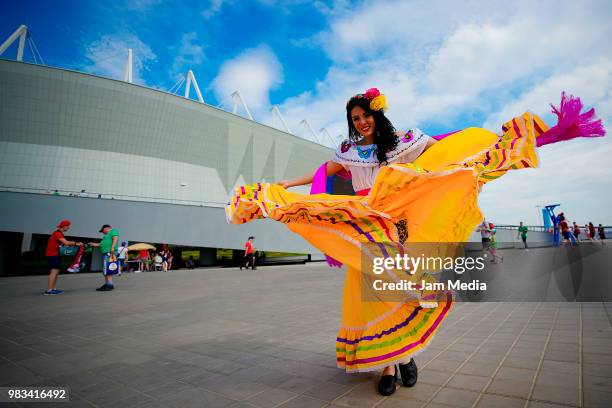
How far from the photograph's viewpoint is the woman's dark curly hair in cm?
274

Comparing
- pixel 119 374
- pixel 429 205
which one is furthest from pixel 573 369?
pixel 119 374

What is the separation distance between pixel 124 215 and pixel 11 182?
15.2 meters

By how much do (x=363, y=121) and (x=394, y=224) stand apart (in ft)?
3.31

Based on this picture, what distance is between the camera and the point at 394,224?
2.35 m

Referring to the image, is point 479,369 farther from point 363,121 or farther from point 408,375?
point 363,121

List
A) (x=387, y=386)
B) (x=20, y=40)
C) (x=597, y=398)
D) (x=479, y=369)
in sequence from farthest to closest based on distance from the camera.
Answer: (x=20, y=40), (x=479, y=369), (x=387, y=386), (x=597, y=398)

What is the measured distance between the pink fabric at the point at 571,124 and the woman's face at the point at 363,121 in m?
Result: 1.36

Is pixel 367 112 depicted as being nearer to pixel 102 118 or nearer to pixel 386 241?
pixel 386 241

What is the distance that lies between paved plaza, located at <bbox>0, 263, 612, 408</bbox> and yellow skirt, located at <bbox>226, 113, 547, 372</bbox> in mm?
331

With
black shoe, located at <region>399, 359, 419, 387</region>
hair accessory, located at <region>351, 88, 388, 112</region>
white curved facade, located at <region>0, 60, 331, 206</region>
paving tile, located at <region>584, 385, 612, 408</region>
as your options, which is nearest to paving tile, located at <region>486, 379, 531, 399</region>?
paving tile, located at <region>584, 385, 612, 408</region>

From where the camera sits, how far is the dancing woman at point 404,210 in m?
2.31

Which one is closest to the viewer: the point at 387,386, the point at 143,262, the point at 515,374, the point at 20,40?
the point at 387,386

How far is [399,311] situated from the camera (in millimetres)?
2354

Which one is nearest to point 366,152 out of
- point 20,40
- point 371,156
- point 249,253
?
point 371,156
